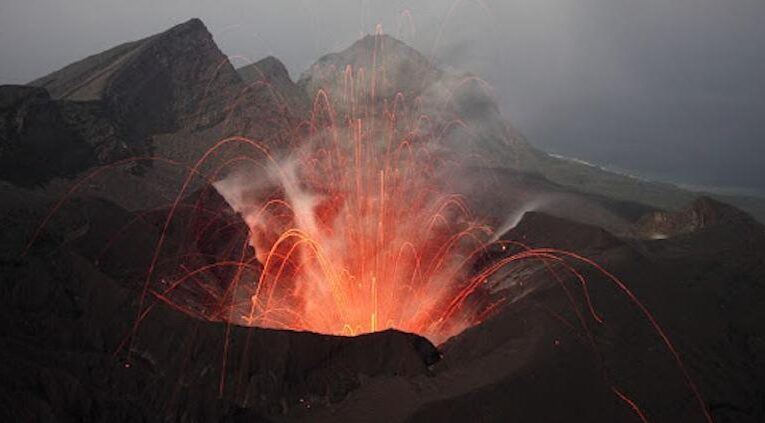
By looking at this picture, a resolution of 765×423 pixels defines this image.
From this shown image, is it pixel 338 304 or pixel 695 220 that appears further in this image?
pixel 695 220

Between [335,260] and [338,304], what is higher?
[338,304]

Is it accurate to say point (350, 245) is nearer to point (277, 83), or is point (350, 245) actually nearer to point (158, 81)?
point (158, 81)

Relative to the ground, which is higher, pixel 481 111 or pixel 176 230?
pixel 176 230

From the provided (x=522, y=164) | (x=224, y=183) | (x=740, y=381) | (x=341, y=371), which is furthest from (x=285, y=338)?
(x=522, y=164)

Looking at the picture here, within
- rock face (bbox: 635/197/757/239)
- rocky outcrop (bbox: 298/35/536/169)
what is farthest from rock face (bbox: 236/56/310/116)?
rock face (bbox: 635/197/757/239)

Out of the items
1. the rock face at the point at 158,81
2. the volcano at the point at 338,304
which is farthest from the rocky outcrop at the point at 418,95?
the volcano at the point at 338,304

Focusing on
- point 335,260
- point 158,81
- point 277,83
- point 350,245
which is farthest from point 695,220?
point 277,83

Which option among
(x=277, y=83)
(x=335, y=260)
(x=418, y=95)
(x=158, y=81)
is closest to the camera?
(x=335, y=260)

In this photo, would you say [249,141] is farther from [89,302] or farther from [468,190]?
[89,302]
